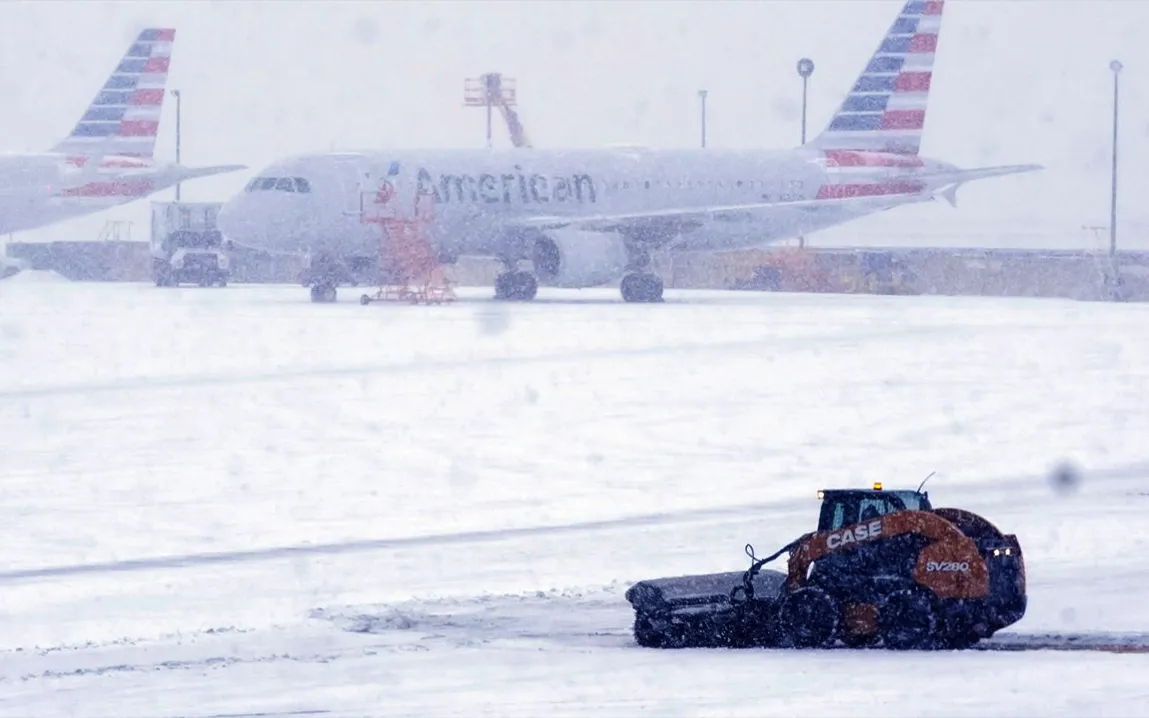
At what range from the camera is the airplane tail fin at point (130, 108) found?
238 ft

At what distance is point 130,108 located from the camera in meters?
73.2

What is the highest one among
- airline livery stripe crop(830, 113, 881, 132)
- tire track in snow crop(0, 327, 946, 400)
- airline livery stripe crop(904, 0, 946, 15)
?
airline livery stripe crop(904, 0, 946, 15)

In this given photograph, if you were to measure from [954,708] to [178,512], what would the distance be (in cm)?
942

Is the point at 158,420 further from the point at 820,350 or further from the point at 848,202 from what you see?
the point at 848,202

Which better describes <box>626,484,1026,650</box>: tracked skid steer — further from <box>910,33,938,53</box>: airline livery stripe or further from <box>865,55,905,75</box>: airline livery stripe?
<box>910,33,938,53</box>: airline livery stripe

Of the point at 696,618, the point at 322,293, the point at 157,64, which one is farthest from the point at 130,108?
the point at 696,618

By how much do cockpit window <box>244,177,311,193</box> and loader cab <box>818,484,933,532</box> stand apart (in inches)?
1504

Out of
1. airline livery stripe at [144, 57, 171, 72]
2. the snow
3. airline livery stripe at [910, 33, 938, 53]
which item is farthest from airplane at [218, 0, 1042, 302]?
airline livery stripe at [144, 57, 171, 72]

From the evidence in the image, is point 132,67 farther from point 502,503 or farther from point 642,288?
point 502,503

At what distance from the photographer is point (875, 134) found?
5888 cm

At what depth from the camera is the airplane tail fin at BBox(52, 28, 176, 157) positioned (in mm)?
72625

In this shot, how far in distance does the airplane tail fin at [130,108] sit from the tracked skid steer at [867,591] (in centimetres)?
6338

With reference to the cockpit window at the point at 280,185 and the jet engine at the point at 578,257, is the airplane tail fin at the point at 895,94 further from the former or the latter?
the cockpit window at the point at 280,185

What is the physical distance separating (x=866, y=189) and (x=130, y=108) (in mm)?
30618
